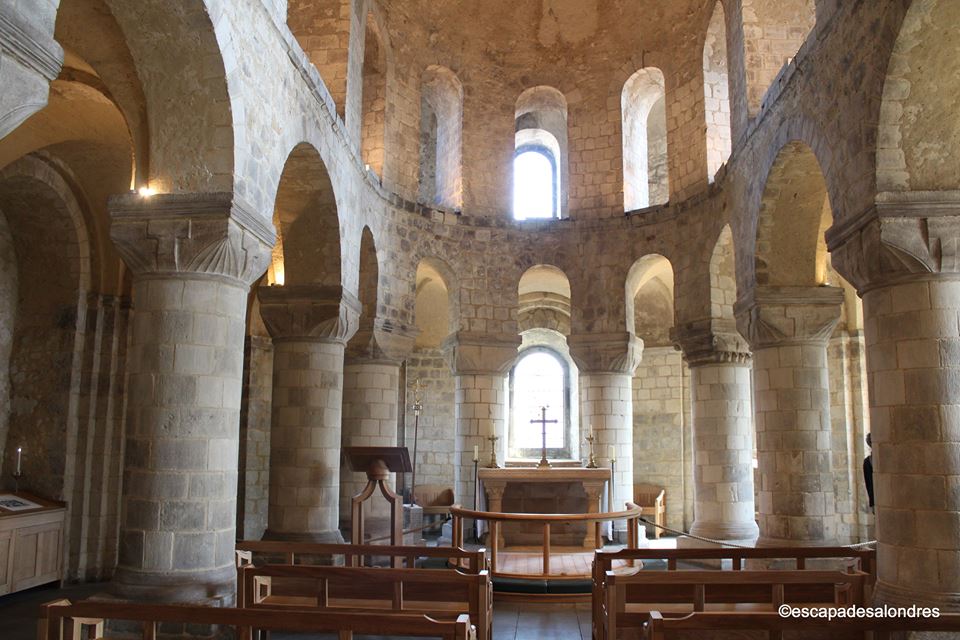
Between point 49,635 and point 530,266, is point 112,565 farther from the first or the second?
point 530,266

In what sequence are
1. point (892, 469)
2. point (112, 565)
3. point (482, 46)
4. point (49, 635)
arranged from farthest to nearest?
point (482, 46)
point (112, 565)
point (892, 469)
point (49, 635)

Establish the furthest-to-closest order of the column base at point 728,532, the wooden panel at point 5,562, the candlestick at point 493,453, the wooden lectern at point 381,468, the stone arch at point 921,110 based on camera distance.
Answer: the candlestick at point 493,453 < the column base at point 728,532 < the wooden lectern at point 381,468 < the wooden panel at point 5,562 < the stone arch at point 921,110

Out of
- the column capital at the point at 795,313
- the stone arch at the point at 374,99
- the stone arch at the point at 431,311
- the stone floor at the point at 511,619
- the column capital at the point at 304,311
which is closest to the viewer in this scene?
the stone floor at the point at 511,619

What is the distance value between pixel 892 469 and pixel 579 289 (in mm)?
8537

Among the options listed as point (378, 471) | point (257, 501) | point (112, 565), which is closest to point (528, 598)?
point (378, 471)

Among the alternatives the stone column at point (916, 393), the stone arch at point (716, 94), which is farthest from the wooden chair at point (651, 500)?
the stone column at point (916, 393)

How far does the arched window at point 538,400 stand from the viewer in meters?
19.4

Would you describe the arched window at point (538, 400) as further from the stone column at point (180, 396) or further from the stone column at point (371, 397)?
the stone column at point (180, 396)

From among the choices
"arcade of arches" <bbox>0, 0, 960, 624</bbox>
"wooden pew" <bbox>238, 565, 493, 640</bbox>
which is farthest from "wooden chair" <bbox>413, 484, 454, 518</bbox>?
"wooden pew" <bbox>238, 565, 493, 640</bbox>

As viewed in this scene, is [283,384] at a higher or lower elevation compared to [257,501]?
higher

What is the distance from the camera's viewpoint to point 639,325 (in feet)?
60.3

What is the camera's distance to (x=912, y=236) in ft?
21.8

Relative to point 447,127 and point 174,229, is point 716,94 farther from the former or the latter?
point 174,229

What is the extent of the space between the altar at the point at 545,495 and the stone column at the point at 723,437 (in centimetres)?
164
